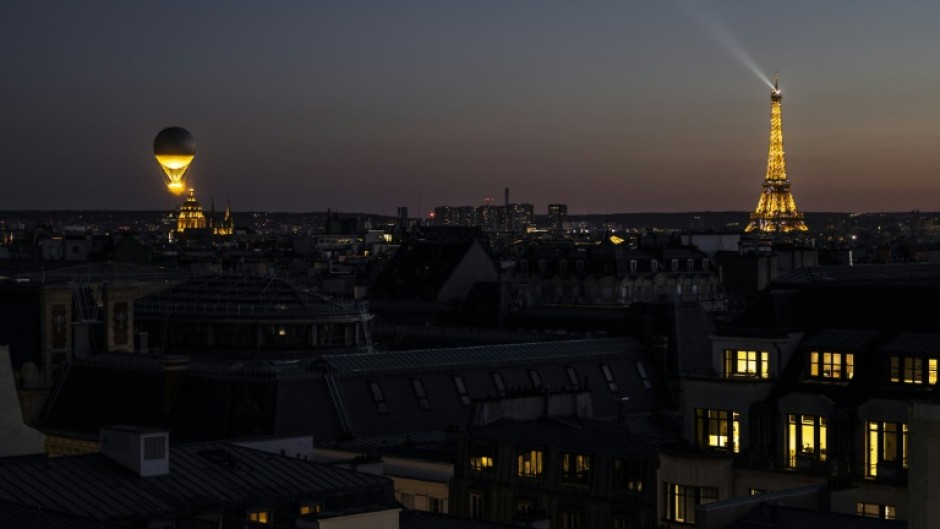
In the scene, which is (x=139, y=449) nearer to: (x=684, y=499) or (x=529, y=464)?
(x=684, y=499)

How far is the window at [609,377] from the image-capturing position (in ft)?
245

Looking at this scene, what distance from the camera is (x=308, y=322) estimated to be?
8256 cm

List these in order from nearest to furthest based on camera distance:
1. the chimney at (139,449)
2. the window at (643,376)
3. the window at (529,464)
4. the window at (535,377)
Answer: the chimney at (139,449) → the window at (529,464) → the window at (535,377) → the window at (643,376)

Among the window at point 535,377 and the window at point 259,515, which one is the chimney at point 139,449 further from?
the window at point 535,377

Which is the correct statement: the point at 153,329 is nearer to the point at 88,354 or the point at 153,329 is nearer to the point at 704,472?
the point at 88,354

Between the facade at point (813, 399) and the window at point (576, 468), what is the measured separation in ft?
9.73

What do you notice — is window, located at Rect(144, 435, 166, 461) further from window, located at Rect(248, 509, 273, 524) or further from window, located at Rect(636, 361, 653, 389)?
window, located at Rect(636, 361, 653, 389)

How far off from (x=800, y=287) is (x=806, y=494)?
9725 millimetres

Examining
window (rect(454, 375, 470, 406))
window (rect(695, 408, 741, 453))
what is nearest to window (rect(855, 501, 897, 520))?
window (rect(695, 408, 741, 453))

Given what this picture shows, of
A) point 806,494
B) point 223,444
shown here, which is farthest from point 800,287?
point 223,444

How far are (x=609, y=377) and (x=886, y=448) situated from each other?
29.5 meters

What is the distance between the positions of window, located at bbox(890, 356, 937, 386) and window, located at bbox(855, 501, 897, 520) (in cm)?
335

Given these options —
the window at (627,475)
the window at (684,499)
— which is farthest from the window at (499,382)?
the window at (684,499)

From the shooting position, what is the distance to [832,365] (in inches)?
1921
